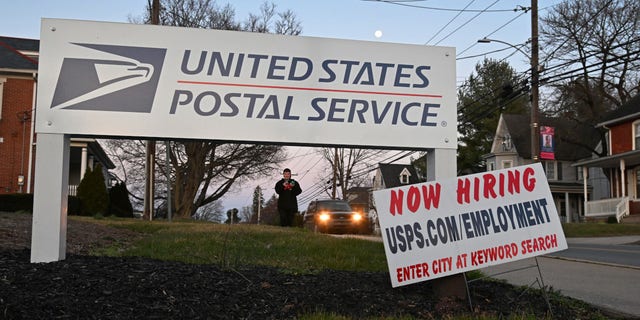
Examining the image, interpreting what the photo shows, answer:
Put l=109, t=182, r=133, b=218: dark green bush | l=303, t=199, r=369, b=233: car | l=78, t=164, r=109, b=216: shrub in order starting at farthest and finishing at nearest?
l=109, t=182, r=133, b=218: dark green bush, l=78, t=164, r=109, b=216: shrub, l=303, t=199, r=369, b=233: car

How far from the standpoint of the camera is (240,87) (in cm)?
526

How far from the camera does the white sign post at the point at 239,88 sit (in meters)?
5.07

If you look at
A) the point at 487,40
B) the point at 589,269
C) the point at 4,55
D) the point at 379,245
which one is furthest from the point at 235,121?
the point at 4,55

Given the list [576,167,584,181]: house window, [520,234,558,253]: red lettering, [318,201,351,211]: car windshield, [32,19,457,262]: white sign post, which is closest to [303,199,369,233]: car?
[318,201,351,211]: car windshield

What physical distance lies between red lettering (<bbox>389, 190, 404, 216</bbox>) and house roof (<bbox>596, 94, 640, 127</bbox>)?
3156 cm

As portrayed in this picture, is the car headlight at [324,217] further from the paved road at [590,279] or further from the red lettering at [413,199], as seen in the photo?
the red lettering at [413,199]

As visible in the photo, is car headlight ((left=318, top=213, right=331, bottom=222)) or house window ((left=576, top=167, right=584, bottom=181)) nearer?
car headlight ((left=318, top=213, right=331, bottom=222))

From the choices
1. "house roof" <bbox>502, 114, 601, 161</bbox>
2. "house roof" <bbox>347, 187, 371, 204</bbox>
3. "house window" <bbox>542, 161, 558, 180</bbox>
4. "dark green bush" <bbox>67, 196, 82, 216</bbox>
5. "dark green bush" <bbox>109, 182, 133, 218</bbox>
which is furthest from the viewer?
"house roof" <bbox>347, 187, 371, 204</bbox>

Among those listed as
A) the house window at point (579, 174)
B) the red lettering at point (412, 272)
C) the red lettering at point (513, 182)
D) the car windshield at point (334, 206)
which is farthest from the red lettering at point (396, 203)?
the house window at point (579, 174)

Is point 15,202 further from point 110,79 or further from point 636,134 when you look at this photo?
point 636,134

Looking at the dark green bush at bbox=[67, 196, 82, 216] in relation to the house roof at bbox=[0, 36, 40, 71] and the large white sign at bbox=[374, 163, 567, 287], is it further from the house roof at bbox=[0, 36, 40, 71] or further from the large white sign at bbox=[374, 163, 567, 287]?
the large white sign at bbox=[374, 163, 567, 287]

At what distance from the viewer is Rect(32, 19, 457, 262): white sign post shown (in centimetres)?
507

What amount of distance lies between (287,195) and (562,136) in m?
34.0

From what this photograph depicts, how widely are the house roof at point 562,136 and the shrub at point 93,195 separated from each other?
99.9 ft
